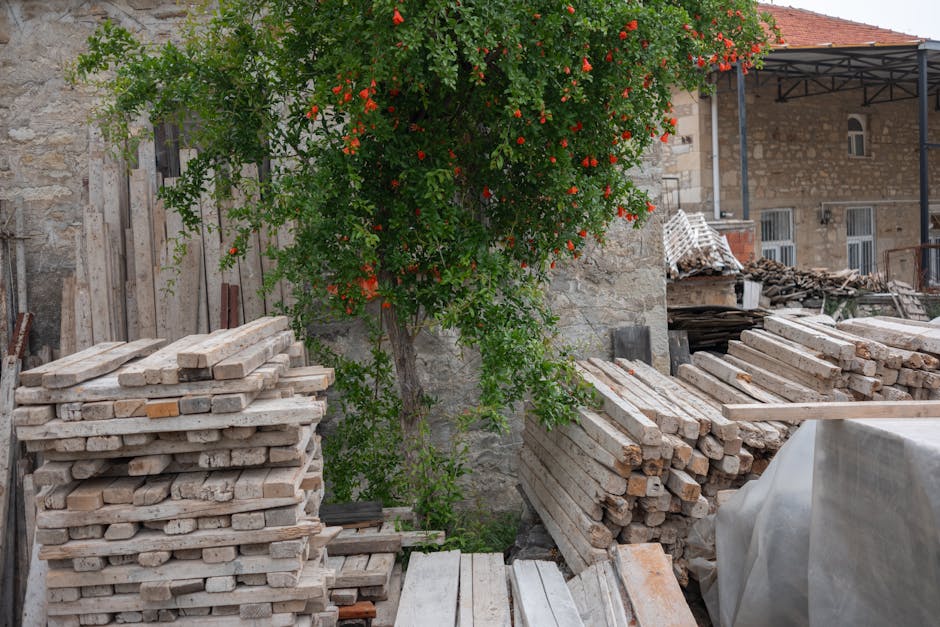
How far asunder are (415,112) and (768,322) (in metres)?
3.36

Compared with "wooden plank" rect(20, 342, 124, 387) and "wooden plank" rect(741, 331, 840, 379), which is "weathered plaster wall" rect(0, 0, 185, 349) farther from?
"wooden plank" rect(741, 331, 840, 379)

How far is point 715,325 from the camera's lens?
25.7 ft

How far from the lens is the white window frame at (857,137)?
18297 millimetres

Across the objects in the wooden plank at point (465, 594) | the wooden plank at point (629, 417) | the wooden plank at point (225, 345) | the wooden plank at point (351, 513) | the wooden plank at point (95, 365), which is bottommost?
the wooden plank at point (465, 594)

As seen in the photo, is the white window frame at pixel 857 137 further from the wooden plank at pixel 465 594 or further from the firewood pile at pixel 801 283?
the wooden plank at pixel 465 594

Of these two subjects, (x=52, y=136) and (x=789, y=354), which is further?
(x=52, y=136)

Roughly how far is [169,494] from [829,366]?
13.4ft

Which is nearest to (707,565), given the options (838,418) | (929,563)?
(838,418)

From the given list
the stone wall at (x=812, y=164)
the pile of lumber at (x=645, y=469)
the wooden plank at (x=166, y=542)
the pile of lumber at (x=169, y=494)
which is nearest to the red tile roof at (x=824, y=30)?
the stone wall at (x=812, y=164)

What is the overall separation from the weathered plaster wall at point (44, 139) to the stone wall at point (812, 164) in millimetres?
12387

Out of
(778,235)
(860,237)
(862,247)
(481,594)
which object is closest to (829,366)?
(481,594)

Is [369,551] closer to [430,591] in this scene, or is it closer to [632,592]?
[430,591]

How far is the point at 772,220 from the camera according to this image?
17.3 m

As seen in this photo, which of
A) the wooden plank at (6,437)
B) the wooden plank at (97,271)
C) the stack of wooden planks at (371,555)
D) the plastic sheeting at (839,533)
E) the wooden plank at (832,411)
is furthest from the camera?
the wooden plank at (97,271)
